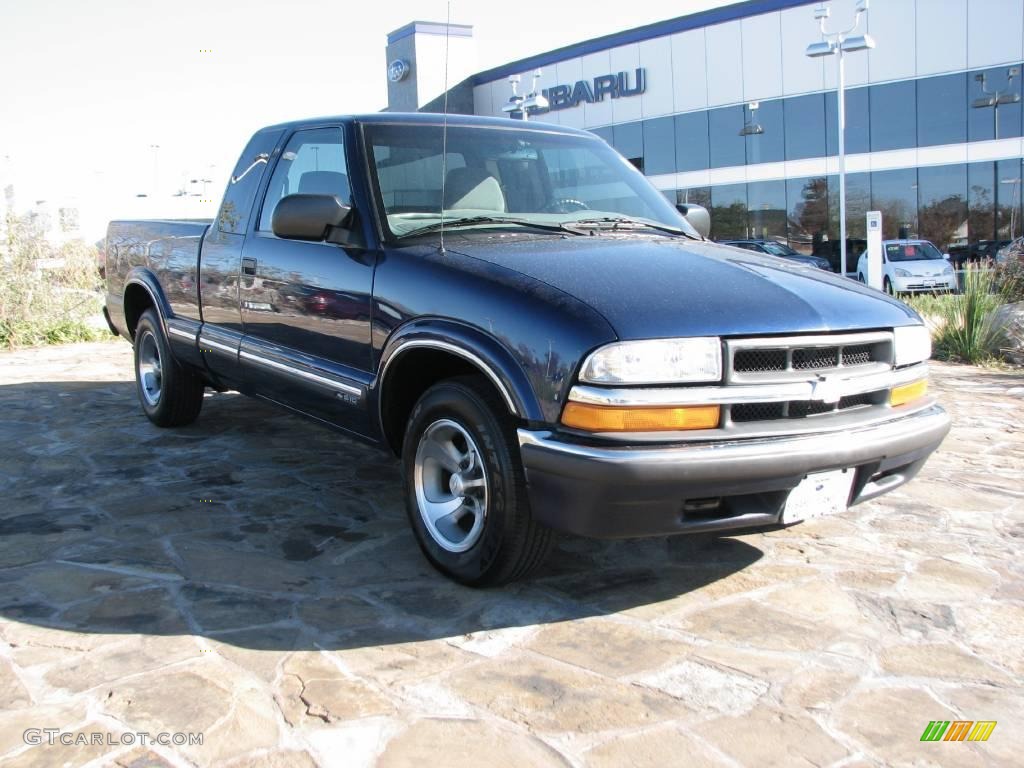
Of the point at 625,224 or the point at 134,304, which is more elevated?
the point at 625,224

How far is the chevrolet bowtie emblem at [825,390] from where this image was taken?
3193 millimetres

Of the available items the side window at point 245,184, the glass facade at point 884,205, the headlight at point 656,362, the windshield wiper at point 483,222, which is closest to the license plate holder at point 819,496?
the headlight at point 656,362

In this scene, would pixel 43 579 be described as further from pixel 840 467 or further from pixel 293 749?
pixel 840 467

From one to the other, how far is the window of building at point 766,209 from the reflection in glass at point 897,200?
9.68ft

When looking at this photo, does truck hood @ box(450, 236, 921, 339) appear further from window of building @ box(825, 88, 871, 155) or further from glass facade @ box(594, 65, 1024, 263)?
window of building @ box(825, 88, 871, 155)

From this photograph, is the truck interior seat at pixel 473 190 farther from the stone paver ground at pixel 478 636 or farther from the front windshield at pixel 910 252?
the front windshield at pixel 910 252

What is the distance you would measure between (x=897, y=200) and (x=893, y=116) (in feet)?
8.58

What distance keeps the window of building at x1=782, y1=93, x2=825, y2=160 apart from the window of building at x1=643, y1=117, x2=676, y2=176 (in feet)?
14.5

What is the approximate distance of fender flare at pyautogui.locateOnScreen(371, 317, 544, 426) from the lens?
315 cm

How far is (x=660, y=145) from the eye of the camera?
116 ft

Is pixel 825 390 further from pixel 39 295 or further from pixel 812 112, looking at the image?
pixel 812 112

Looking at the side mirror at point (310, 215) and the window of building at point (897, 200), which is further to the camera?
the window of building at point (897, 200)

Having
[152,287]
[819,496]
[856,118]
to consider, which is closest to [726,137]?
[856,118]

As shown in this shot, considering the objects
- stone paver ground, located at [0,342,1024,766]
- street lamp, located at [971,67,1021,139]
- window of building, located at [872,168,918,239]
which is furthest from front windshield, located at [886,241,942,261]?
stone paver ground, located at [0,342,1024,766]
